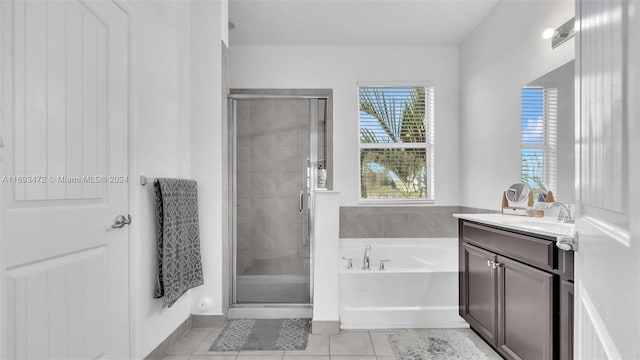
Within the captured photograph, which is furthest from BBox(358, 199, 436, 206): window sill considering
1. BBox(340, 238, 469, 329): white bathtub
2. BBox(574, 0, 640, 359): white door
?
BBox(574, 0, 640, 359): white door

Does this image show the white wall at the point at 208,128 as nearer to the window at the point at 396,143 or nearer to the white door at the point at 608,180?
the window at the point at 396,143

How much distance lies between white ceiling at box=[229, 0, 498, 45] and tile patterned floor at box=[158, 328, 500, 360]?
2671mm

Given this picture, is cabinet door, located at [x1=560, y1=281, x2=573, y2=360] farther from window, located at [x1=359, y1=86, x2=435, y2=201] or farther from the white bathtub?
window, located at [x1=359, y1=86, x2=435, y2=201]

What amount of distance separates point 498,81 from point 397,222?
1724 millimetres

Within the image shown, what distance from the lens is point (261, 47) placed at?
4082 millimetres

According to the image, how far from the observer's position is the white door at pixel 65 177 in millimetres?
1302

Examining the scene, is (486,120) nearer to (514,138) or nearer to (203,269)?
(514,138)

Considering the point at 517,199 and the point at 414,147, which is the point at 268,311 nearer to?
the point at 517,199

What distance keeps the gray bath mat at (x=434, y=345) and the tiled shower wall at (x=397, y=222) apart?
1442 mm

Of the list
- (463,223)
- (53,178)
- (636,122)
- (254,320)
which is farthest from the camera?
(254,320)

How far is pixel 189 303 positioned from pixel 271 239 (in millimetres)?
766

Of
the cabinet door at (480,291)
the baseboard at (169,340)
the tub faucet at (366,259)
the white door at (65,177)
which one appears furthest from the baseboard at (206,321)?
the cabinet door at (480,291)

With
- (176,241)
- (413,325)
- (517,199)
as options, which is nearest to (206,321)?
(176,241)

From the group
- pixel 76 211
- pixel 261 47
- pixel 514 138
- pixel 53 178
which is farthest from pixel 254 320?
pixel 261 47
